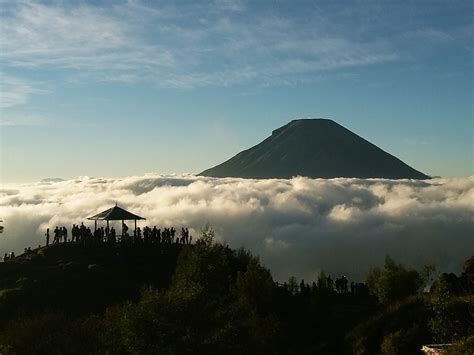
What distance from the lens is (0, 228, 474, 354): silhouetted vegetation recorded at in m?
30.1

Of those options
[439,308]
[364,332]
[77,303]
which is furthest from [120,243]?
[439,308]

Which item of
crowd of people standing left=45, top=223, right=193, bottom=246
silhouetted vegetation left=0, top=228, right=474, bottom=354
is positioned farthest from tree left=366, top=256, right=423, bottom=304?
crowd of people standing left=45, top=223, right=193, bottom=246

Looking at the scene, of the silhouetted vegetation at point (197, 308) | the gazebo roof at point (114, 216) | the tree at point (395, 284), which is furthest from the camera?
the tree at point (395, 284)

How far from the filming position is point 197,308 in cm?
3022

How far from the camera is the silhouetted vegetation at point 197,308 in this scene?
30078mm

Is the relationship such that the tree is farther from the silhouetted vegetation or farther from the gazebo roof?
the gazebo roof

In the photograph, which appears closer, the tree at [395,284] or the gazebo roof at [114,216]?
the gazebo roof at [114,216]

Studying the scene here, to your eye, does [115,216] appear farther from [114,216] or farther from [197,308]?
[197,308]

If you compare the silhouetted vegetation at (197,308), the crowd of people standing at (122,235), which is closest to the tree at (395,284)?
the silhouetted vegetation at (197,308)

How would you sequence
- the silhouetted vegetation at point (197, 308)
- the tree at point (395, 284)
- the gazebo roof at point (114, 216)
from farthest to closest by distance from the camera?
the tree at point (395, 284)
the gazebo roof at point (114, 216)
the silhouetted vegetation at point (197, 308)

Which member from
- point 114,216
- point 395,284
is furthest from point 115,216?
point 395,284

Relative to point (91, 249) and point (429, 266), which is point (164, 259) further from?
point (429, 266)

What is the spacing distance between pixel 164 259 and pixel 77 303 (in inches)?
542

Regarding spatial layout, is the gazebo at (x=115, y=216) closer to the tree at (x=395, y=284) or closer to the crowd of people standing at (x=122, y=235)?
the crowd of people standing at (x=122, y=235)
